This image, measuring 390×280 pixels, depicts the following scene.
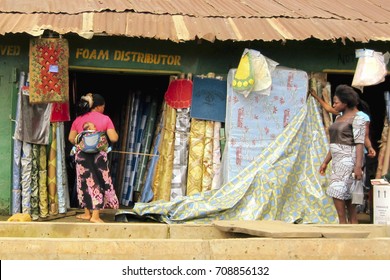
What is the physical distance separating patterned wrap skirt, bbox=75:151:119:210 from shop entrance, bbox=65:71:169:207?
1.49m

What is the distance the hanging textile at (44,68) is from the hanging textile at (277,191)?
160 cm

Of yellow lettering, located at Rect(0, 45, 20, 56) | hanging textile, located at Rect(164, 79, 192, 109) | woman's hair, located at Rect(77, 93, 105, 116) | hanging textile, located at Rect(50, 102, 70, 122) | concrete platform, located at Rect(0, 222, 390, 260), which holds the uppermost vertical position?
yellow lettering, located at Rect(0, 45, 20, 56)

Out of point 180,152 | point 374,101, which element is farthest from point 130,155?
point 374,101

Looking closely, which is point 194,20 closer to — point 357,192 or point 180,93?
point 180,93

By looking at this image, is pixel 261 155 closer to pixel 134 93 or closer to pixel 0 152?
pixel 134 93

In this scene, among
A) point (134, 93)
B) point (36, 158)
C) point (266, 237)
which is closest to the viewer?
point (266, 237)

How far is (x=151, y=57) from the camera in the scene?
959 centimetres

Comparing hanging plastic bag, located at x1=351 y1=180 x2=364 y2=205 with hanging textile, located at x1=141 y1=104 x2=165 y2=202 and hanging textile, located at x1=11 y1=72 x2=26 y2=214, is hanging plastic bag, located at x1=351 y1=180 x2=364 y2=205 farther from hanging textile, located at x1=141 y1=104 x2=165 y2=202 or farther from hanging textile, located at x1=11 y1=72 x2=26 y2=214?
hanging textile, located at x1=11 y1=72 x2=26 y2=214

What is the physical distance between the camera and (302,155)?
9.66m

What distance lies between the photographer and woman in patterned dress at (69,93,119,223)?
9055 millimetres

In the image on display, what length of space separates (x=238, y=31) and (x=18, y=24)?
2435 millimetres

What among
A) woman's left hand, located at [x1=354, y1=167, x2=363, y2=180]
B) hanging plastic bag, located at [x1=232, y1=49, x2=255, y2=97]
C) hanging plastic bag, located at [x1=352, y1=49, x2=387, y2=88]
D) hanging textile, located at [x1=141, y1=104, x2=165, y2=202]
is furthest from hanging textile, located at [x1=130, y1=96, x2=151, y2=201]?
woman's left hand, located at [x1=354, y1=167, x2=363, y2=180]

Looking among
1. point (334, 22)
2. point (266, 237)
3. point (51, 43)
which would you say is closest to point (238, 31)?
point (334, 22)

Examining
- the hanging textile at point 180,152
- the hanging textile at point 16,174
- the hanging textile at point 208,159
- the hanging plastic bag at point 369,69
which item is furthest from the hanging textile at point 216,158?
the hanging textile at point 16,174
